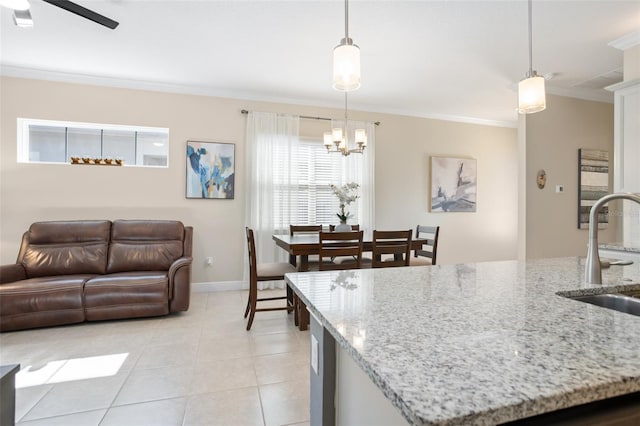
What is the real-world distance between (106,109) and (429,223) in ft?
15.8

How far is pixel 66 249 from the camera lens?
3.42m

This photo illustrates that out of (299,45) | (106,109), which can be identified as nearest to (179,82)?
(106,109)

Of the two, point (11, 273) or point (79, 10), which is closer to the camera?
point (79, 10)

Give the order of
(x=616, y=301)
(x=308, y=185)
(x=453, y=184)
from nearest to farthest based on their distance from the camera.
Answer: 1. (x=616, y=301)
2. (x=308, y=185)
3. (x=453, y=184)

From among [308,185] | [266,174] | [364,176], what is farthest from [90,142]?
[364,176]

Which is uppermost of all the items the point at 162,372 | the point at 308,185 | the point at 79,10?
the point at 79,10

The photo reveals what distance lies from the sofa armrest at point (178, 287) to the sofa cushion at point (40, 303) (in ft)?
2.48

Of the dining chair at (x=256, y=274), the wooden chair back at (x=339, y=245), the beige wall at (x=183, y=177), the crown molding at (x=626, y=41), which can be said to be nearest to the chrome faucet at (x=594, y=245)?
the wooden chair back at (x=339, y=245)

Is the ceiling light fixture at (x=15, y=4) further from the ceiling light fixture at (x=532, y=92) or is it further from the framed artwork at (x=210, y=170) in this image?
the ceiling light fixture at (x=532, y=92)

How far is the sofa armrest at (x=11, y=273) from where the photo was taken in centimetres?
297

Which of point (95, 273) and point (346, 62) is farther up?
point (346, 62)

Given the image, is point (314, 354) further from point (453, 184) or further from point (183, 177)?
point (453, 184)

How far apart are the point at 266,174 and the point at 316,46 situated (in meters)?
1.81

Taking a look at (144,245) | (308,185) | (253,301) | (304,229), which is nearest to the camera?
(253,301)
